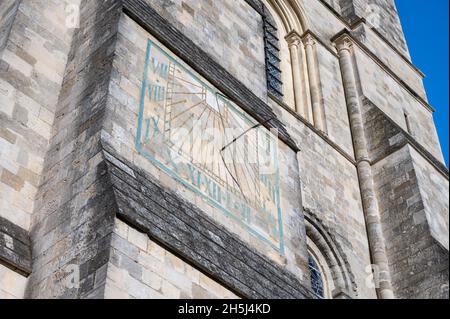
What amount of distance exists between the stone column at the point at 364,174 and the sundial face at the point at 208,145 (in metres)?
3.38

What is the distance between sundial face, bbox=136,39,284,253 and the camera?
9616mm

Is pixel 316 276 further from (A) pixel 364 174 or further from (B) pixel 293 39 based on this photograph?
(B) pixel 293 39

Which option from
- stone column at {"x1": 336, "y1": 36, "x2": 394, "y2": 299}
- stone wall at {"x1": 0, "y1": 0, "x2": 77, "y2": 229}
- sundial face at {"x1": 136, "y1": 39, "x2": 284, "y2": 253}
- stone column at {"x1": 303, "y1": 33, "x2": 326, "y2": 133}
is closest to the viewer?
stone wall at {"x1": 0, "y1": 0, "x2": 77, "y2": 229}

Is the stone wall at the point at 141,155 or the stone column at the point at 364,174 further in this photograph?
the stone column at the point at 364,174

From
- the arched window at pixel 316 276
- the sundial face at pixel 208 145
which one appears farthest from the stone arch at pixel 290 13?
the sundial face at pixel 208 145

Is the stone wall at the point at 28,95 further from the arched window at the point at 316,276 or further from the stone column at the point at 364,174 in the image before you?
the stone column at the point at 364,174

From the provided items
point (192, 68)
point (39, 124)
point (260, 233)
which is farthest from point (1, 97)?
point (260, 233)

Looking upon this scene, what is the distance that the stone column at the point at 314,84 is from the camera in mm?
15989

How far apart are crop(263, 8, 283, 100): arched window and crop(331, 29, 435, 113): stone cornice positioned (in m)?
1.40

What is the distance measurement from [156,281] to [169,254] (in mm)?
444

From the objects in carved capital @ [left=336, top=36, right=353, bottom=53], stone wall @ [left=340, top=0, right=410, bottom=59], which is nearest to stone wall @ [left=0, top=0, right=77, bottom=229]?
carved capital @ [left=336, top=36, right=353, bottom=53]

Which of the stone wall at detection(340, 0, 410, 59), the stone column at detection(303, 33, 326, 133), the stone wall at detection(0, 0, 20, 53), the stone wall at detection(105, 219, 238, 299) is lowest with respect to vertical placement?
the stone wall at detection(105, 219, 238, 299)

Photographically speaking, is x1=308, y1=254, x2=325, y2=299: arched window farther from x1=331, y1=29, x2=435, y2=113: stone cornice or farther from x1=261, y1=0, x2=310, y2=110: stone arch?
x1=331, y1=29, x2=435, y2=113: stone cornice

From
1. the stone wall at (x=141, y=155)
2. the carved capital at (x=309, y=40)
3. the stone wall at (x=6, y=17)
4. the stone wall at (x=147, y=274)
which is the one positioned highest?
the carved capital at (x=309, y=40)
